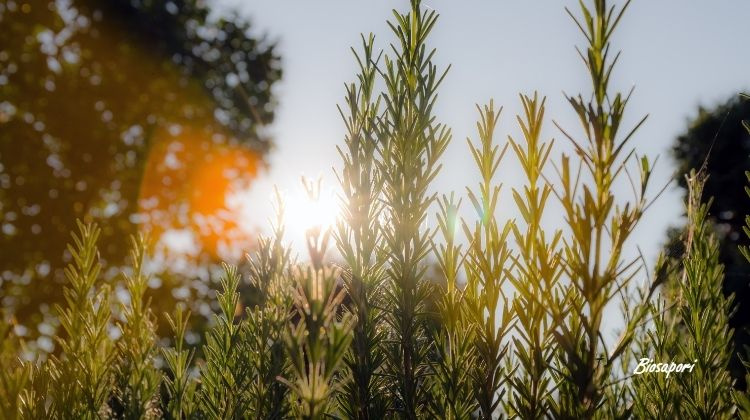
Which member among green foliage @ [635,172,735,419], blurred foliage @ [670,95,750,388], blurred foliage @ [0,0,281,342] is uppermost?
blurred foliage @ [0,0,281,342]

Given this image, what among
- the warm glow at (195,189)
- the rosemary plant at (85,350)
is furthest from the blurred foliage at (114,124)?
the rosemary plant at (85,350)

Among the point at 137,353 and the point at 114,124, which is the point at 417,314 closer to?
the point at 137,353

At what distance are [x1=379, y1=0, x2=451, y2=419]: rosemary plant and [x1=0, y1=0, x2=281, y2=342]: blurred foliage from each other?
17311 millimetres

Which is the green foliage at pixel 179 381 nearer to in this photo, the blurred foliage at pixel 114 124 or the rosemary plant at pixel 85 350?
the rosemary plant at pixel 85 350

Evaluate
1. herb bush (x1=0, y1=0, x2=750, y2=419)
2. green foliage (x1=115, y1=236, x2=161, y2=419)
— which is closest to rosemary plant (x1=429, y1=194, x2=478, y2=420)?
herb bush (x1=0, y1=0, x2=750, y2=419)

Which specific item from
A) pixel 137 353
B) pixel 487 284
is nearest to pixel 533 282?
pixel 487 284

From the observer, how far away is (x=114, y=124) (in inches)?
820

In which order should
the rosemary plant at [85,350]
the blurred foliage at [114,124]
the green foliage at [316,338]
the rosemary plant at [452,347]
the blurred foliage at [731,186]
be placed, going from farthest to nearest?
the blurred foliage at [114,124]
the blurred foliage at [731,186]
the rosemary plant at [85,350]
the rosemary plant at [452,347]
the green foliage at [316,338]

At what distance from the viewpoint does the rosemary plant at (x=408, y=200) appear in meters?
2.01

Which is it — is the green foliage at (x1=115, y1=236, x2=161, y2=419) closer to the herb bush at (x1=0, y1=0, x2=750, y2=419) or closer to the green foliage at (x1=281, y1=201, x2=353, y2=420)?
the herb bush at (x1=0, y1=0, x2=750, y2=419)

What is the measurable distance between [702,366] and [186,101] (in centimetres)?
2126

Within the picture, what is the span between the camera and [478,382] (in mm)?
1836

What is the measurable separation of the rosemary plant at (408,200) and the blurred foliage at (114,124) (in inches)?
682

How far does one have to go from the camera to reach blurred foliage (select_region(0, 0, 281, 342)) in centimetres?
1917
